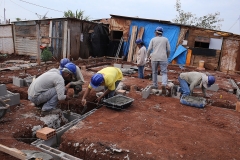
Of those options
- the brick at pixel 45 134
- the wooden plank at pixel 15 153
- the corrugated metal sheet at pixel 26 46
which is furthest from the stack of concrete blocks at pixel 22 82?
Result: the corrugated metal sheet at pixel 26 46

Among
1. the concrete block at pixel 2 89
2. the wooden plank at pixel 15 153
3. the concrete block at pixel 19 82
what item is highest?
the concrete block at pixel 2 89

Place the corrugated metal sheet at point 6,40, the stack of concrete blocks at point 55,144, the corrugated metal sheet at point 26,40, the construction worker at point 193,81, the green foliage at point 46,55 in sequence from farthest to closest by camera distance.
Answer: the corrugated metal sheet at point 6,40 → the corrugated metal sheet at point 26,40 → the green foliage at point 46,55 → the construction worker at point 193,81 → the stack of concrete blocks at point 55,144

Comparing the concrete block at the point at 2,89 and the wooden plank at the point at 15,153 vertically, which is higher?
the concrete block at the point at 2,89

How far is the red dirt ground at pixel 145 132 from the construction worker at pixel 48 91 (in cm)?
39

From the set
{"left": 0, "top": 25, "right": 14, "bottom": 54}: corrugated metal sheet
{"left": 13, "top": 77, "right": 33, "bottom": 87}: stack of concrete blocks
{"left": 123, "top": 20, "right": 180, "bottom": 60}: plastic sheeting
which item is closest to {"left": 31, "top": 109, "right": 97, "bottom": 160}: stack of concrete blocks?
{"left": 13, "top": 77, "right": 33, "bottom": 87}: stack of concrete blocks

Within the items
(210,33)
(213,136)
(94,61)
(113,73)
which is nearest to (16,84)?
(113,73)

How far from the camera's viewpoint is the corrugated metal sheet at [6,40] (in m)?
13.9

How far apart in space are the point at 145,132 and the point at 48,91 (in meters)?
2.09

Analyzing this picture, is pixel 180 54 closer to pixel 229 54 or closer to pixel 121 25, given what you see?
pixel 229 54

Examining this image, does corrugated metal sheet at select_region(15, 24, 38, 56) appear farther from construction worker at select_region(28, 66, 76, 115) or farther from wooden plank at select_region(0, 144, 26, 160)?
wooden plank at select_region(0, 144, 26, 160)

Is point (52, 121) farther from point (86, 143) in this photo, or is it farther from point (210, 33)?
point (210, 33)

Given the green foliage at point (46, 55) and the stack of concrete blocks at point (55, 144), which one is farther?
the green foliage at point (46, 55)

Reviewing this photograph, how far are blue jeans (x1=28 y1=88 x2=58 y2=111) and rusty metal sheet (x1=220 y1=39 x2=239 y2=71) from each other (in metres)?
11.2

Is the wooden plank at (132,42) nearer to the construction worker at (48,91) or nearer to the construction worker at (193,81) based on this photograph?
the construction worker at (193,81)
